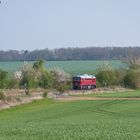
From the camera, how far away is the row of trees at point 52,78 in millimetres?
83875

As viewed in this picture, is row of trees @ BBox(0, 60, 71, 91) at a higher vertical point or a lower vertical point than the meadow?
higher

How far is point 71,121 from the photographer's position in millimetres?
37250

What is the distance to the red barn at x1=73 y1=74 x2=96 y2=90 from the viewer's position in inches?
3447

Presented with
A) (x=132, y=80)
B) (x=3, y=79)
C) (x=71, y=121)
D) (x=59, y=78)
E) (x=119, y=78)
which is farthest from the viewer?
(x=119, y=78)

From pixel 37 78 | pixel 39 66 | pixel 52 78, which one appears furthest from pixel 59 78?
pixel 37 78

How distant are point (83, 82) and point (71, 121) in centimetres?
5125

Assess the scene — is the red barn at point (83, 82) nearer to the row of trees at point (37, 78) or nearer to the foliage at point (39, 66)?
the row of trees at point (37, 78)

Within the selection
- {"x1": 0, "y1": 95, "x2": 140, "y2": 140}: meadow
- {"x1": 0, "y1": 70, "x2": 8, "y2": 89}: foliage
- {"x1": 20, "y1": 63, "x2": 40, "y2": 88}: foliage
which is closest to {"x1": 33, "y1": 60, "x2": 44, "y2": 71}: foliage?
{"x1": 20, "y1": 63, "x2": 40, "y2": 88}: foliage

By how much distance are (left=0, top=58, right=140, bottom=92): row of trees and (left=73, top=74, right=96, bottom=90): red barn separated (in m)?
1.33

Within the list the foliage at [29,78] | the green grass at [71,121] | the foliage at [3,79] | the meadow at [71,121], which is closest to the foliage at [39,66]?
the foliage at [29,78]

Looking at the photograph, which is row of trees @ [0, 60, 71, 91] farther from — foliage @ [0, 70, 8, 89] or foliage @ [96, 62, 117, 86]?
foliage @ [96, 62, 117, 86]

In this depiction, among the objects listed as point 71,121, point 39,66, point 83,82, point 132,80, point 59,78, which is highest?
point 39,66

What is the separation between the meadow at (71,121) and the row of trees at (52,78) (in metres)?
19.7

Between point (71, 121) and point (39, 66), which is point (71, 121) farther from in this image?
point (39, 66)
